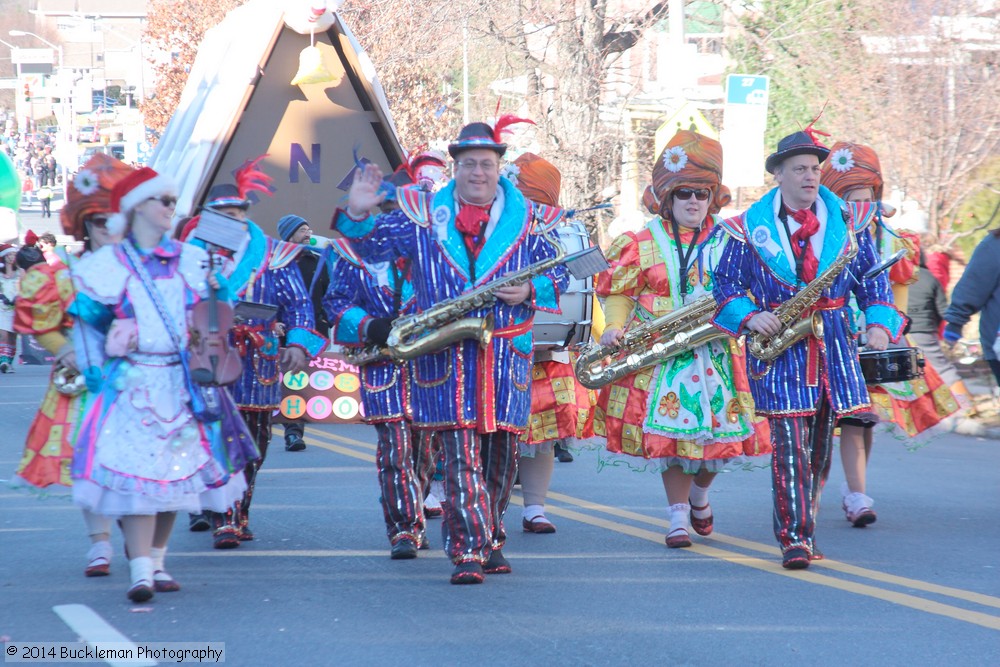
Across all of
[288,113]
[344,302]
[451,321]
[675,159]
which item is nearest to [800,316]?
[675,159]

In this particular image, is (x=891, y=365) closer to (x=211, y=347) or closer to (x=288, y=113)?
(x=211, y=347)

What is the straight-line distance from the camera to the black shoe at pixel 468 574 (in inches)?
263

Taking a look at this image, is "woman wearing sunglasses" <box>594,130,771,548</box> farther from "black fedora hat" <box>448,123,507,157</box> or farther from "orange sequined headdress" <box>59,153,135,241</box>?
"orange sequined headdress" <box>59,153,135,241</box>

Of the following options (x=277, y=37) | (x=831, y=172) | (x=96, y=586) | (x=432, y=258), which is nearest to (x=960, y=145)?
(x=277, y=37)

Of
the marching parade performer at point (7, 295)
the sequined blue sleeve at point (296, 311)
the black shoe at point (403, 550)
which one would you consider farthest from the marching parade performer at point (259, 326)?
the marching parade performer at point (7, 295)

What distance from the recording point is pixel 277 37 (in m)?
14.2

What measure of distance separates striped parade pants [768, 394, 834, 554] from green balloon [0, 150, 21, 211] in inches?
211

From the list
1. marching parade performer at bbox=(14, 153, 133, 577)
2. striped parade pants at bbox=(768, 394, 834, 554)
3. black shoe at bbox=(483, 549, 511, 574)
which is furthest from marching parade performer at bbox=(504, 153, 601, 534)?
marching parade performer at bbox=(14, 153, 133, 577)

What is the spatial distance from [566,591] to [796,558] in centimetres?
117

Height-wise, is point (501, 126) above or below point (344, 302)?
above

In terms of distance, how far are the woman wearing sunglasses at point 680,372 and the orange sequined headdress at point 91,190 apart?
8.90 feet

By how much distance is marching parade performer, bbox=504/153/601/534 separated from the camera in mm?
8336

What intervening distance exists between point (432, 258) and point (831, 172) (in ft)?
9.80

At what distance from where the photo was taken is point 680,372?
7.77 meters
